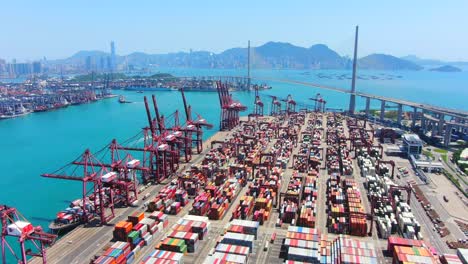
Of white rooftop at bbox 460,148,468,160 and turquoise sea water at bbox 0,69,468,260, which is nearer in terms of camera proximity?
turquoise sea water at bbox 0,69,468,260

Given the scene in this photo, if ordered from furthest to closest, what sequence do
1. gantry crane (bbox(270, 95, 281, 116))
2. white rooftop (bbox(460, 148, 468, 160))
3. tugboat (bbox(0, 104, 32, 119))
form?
tugboat (bbox(0, 104, 32, 119))
gantry crane (bbox(270, 95, 281, 116))
white rooftop (bbox(460, 148, 468, 160))

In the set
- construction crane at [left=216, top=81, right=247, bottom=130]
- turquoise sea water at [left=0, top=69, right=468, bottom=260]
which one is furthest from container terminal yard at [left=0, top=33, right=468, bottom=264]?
construction crane at [left=216, top=81, right=247, bottom=130]

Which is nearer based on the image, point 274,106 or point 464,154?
point 464,154

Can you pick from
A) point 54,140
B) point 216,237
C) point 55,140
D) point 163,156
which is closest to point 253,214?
point 216,237

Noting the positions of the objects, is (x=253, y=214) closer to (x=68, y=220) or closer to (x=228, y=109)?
(x=68, y=220)

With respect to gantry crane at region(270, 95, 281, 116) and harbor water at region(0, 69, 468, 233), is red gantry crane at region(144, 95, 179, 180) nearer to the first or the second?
harbor water at region(0, 69, 468, 233)

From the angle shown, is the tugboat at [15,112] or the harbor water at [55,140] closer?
the harbor water at [55,140]

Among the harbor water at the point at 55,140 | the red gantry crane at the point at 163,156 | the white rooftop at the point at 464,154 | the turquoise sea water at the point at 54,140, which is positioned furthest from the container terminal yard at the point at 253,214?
the white rooftop at the point at 464,154

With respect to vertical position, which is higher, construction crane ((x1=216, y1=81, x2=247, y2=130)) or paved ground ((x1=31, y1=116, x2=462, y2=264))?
construction crane ((x1=216, y1=81, x2=247, y2=130))

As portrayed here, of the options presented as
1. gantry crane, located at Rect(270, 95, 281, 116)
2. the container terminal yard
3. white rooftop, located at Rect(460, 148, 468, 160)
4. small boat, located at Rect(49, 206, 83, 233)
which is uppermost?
gantry crane, located at Rect(270, 95, 281, 116)

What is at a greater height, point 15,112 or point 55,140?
point 15,112

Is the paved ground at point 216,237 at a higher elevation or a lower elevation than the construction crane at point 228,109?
lower

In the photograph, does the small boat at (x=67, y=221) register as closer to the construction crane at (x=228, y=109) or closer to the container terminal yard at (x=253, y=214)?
the container terminal yard at (x=253, y=214)
